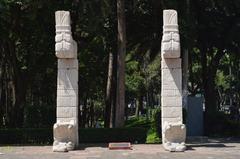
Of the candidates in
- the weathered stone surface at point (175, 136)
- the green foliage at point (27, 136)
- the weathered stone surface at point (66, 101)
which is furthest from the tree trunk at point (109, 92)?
the weathered stone surface at point (175, 136)

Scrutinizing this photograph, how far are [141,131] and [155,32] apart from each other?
864 centimetres

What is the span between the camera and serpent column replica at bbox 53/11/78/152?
68.6 ft

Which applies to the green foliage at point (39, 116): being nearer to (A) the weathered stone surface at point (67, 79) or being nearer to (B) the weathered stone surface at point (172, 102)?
Answer: (A) the weathered stone surface at point (67, 79)

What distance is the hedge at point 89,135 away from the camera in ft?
82.7

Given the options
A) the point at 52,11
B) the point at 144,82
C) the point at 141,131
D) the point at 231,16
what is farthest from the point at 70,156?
the point at 144,82

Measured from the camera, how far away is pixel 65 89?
849 inches

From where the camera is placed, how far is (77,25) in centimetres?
3142

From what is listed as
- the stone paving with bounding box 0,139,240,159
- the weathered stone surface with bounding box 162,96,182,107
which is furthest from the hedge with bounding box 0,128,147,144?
the weathered stone surface with bounding box 162,96,182,107

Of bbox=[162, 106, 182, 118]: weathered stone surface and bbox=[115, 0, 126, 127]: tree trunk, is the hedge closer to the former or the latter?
bbox=[115, 0, 126, 127]: tree trunk

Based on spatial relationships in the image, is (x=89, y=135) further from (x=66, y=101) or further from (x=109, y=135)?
(x=66, y=101)

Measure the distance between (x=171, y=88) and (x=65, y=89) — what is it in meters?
4.27

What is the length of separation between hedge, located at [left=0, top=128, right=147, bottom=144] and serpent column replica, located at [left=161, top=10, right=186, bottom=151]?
169 inches

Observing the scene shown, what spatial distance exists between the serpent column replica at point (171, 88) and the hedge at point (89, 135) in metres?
4.29

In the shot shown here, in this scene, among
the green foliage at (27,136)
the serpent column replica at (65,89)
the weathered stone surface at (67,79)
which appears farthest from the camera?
the green foliage at (27,136)
